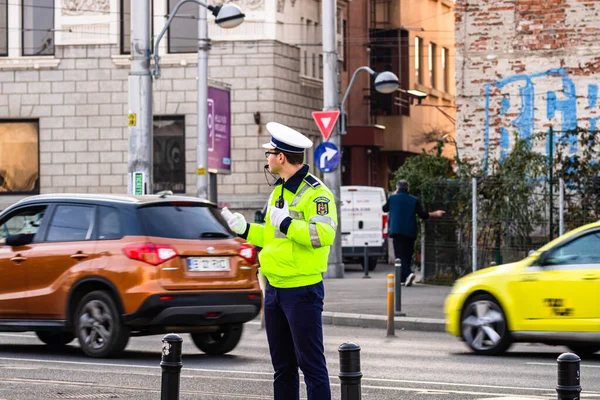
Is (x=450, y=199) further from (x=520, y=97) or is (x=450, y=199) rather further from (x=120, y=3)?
(x=120, y=3)

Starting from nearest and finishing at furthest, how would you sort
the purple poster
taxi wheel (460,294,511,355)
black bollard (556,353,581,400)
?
black bollard (556,353,581,400) < taxi wheel (460,294,511,355) < the purple poster

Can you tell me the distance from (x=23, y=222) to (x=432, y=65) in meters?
42.7

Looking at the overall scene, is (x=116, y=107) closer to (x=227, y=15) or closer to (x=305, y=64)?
(x=305, y=64)

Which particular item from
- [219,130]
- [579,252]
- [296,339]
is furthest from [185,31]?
[296,339]

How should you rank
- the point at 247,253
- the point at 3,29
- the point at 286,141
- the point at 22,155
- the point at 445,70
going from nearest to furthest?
the point at 286,141, the point at 247,253, the point at 22,155, the point at 3,29, the point at 445,70

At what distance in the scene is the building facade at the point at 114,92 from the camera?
39719 millimetres

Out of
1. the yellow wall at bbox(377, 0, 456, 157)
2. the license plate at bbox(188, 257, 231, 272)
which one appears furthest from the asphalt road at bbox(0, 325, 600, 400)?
the yellow wall at bbox(377, 0, 456, 157)

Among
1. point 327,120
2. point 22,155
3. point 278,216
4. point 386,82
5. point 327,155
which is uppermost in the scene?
point 386,82

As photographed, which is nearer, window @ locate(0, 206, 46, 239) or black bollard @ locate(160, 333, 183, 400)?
black bollard @ locate(160, 333, 183, 400)

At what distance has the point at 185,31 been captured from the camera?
4028 centimetres

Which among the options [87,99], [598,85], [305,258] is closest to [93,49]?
[87,99]

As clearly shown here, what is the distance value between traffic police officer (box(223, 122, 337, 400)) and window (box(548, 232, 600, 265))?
267 inches

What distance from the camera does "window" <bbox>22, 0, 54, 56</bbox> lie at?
4109 cm

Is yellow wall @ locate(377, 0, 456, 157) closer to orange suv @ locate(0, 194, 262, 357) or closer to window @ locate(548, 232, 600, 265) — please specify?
window @ locate(548, 232, 600, 265)
